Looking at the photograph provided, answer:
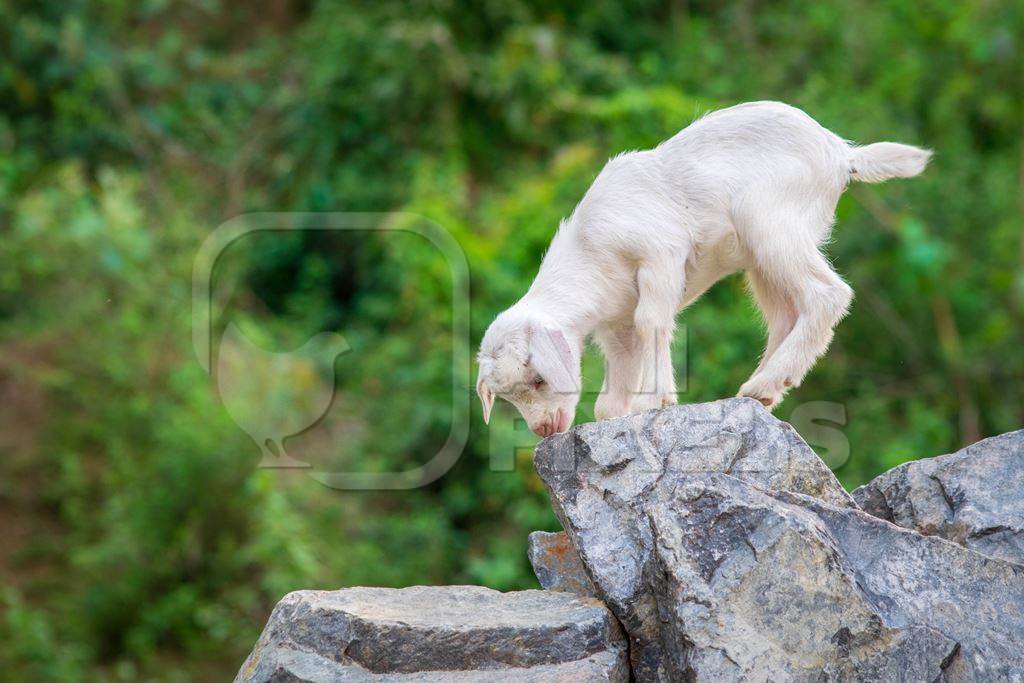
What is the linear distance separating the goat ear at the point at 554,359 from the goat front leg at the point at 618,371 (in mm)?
489

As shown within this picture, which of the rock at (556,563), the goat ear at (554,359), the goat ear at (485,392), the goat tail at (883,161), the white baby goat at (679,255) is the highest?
the goat tail at (883,161)

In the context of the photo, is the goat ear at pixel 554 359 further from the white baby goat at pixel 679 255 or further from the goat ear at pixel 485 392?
the goat ear at pixel 485 392

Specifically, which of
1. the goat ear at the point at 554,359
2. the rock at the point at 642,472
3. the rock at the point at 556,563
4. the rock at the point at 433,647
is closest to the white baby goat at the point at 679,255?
the goat ear at the point at 554,359

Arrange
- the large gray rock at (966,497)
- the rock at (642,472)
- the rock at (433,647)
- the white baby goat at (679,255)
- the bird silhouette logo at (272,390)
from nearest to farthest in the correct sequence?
1. the rock at (433,647)
2. the rock at (642,472)
3. the large gray rock at (966,497)
4. the white baby goat at (679,255)
5. the bird silhouette logo at (272,390)

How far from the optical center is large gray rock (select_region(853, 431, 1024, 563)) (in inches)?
211

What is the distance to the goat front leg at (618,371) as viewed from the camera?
19.8 ft

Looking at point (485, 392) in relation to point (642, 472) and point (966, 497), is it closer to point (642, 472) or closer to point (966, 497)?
point (642, 472)

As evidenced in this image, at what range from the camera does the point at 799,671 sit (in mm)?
4742

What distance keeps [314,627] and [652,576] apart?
146cm

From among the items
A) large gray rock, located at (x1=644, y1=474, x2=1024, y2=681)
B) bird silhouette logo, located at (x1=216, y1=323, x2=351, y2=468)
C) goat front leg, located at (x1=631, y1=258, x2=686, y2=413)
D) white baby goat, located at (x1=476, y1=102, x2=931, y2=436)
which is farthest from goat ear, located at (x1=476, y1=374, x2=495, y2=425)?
bird silhouette logo, located at (x1=216, y1=323, x2=351, y2=468)

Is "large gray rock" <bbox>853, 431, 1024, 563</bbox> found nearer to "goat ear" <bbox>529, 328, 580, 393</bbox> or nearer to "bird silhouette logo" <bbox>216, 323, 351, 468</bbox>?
"goat ear" <bbox>529, 328, 580, 393</bbox>

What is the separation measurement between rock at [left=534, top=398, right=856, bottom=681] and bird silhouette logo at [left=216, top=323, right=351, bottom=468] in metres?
7.16

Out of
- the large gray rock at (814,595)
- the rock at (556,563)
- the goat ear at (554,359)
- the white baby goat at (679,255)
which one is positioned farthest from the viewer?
the rock at (556,563)

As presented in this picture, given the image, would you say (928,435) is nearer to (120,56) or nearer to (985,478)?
(985,478)
